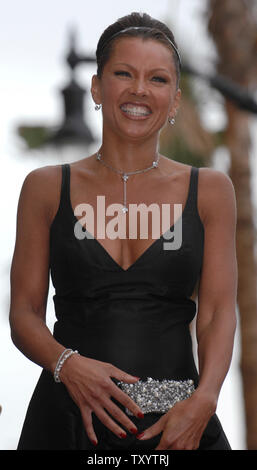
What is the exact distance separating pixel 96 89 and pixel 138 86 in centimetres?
23

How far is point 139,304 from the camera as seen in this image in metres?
2.93

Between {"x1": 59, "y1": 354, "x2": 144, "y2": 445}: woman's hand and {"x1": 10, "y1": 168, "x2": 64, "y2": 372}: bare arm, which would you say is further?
{"x1": 10, "y1": 168, "x2": 64, "y2": 372}: bare arm

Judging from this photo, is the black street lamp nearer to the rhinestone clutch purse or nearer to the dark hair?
the dark hair

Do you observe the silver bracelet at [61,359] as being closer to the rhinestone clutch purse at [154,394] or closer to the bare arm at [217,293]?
the rhinestone clutch purse at [154,394]

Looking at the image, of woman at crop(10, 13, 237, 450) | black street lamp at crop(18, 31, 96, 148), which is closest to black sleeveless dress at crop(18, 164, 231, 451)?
woman at crop(10, 13, 237, 450)

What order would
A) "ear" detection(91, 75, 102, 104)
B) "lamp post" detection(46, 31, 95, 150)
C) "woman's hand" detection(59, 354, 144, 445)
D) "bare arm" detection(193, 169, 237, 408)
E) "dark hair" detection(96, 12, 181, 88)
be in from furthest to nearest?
"lamp post" detection(46, 31, 95, 150) < "ear" detection(91, 75, 102, 104) < "dark hair" detection(96, 12, 181, 88) < "bare arm" detection(193, 169, 237, 408) < "woman's hand" detection(59, 354, 144, 445)

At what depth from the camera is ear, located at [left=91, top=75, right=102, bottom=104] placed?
311 cm

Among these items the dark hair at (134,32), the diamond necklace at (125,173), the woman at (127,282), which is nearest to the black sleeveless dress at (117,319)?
the woman at (127,282)

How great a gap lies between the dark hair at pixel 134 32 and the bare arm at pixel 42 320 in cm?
42

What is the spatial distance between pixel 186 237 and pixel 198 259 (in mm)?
81

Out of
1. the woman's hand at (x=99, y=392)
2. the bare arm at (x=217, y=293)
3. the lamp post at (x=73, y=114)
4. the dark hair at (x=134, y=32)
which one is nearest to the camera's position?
the woman's hand at (x=99, y=392)

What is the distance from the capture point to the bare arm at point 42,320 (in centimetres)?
279

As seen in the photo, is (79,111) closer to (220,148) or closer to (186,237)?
(186,237)
